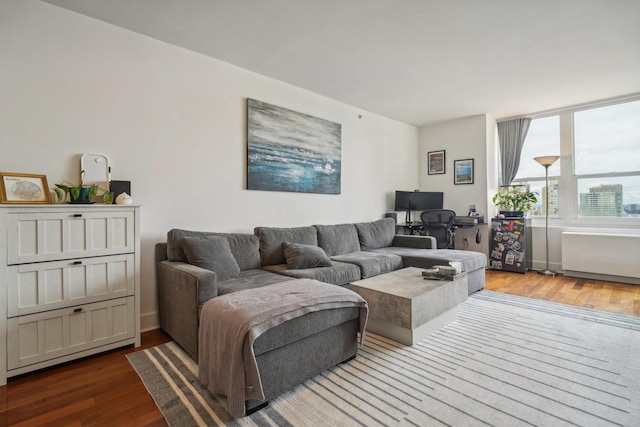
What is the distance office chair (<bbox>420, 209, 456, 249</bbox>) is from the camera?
4875 mm

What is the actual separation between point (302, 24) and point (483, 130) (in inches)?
161

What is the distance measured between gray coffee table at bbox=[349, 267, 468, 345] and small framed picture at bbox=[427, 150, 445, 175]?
11.8 feet

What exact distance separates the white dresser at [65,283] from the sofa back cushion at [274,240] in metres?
1.23

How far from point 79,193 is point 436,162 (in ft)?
18.5

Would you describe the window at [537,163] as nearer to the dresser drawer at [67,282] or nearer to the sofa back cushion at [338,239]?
the sofa back cushion at [338,239]

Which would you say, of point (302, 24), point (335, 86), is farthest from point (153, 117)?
point (335, 86)

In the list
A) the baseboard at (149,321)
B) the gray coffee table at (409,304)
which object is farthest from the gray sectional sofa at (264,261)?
the gray coffee table at (409,304)

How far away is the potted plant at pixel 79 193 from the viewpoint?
7.39ft

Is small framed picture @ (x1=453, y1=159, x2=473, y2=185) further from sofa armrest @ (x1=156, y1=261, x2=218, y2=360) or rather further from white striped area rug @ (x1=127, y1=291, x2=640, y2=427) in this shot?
sofa armrest @ (x1=156, y1=261, x2=218, y2=360)

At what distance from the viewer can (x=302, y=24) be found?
2672mm

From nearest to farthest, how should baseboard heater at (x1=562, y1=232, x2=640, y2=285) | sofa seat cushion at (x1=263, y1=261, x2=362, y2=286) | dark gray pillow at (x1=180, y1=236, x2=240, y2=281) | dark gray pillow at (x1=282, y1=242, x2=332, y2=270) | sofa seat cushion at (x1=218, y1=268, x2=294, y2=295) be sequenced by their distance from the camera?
sofa seat cushion at (x1=218, y1=268, x2=294, y2=295) → dark gray pillow at (x1=180, y1=236, x2=240, y2=281) → sofa seat cushion at (x1=263, y1=261, x2=362, y2=286) → dark gray pillow at (x1=282, y1=242, x2=332, y2=270) → baseboard heater at (x1=562, y1=232, x2=640, y2=285)

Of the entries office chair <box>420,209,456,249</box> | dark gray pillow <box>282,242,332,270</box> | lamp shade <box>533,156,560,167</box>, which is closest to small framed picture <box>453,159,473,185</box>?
lamp shade <box>533,156,560,167</box>

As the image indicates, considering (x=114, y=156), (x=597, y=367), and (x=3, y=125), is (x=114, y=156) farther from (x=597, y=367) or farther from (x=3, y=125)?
(x=597, y=367)

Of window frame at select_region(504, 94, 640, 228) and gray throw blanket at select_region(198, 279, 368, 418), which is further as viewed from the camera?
window frame at select_region(504, 94, 640, 228)
